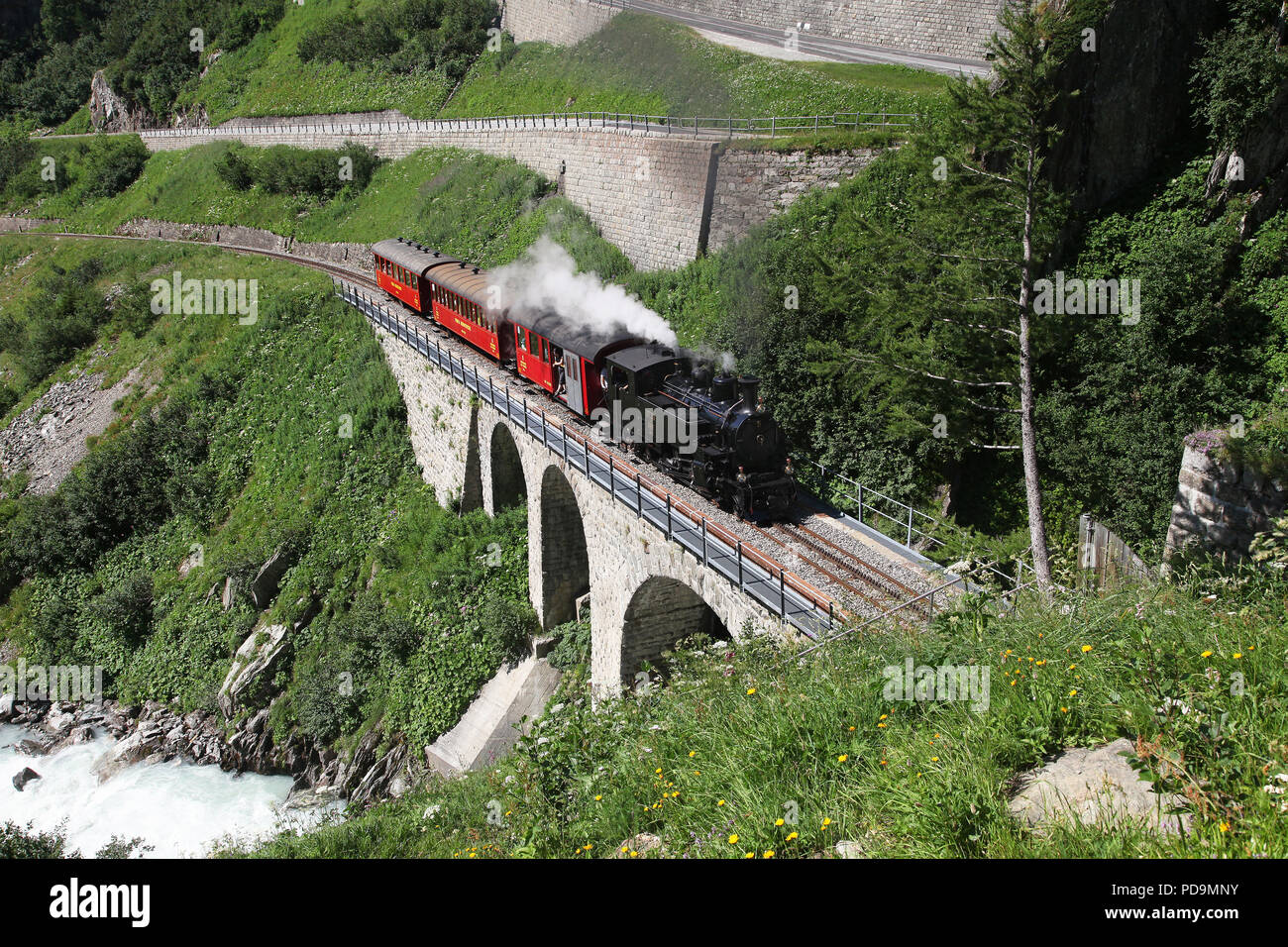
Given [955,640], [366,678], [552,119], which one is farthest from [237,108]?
[955,640]

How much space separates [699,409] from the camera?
15961 millimetres

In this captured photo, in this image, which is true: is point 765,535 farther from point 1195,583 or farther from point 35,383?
point 35,383

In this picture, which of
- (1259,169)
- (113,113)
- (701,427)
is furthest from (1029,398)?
(113,113)

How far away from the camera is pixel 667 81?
3612 cm

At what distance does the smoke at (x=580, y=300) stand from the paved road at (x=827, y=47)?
45.7 feet

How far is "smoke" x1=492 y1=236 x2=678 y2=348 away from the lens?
19.7 metres

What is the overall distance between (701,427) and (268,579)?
1752 cm

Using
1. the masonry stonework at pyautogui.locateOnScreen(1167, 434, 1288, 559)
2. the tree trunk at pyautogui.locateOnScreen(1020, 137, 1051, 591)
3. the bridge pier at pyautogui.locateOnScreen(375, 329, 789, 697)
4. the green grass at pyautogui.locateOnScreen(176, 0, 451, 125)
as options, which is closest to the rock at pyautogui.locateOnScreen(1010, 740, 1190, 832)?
the bridge pier at pyautogui.locateOnScreen(375, 329, 789, 697)

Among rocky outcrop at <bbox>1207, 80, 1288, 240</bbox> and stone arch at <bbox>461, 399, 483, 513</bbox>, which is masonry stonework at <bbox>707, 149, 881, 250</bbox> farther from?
stone arch at <bbox>461, 399, 483, 513</bbox>

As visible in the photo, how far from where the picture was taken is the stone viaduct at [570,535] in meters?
15.2

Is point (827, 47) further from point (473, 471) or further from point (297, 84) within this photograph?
point (297, 84)

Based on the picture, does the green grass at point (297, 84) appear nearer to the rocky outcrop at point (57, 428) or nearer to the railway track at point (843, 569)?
the rocky outcrop at point (57, 428)

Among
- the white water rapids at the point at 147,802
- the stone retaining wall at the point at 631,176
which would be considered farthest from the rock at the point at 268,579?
the stone retaining wall at the point at 631,176

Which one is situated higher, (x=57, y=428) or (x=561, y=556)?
(x=57, y=428)
